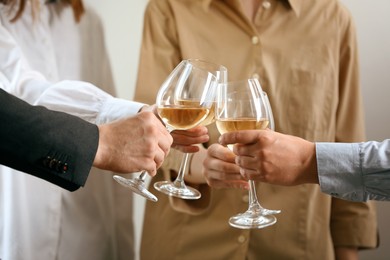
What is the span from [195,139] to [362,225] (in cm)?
63

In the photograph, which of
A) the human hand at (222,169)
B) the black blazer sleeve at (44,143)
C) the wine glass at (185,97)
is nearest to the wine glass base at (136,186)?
the wine glass at (185,97)

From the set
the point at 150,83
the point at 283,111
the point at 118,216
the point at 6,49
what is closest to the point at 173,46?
the point at 150,83

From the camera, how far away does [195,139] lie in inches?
45.8

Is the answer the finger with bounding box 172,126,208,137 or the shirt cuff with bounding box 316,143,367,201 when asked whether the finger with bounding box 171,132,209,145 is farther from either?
the shirt cuff with bounding box 316,143,367,201

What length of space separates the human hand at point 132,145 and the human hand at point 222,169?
7.5 inches

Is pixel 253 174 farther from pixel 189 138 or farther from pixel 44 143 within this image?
pixel 44 143

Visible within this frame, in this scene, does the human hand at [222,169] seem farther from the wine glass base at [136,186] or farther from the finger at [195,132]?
the wine glass base at [136,186]

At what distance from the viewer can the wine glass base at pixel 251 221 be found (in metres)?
0.98

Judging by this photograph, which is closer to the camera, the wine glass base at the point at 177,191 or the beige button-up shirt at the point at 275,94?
the wine glass base at the point at 177,191

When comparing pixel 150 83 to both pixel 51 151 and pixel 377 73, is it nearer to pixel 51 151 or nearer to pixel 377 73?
pixel 51 151

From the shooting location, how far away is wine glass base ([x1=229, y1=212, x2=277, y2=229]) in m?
0.98

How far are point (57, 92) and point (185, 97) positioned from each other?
1.68ft

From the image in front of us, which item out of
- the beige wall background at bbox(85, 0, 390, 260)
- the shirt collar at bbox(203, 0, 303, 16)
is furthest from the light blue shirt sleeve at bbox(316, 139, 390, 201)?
the beige wall background at bbox(85, 0, 390, 260)

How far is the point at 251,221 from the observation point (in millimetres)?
1002
